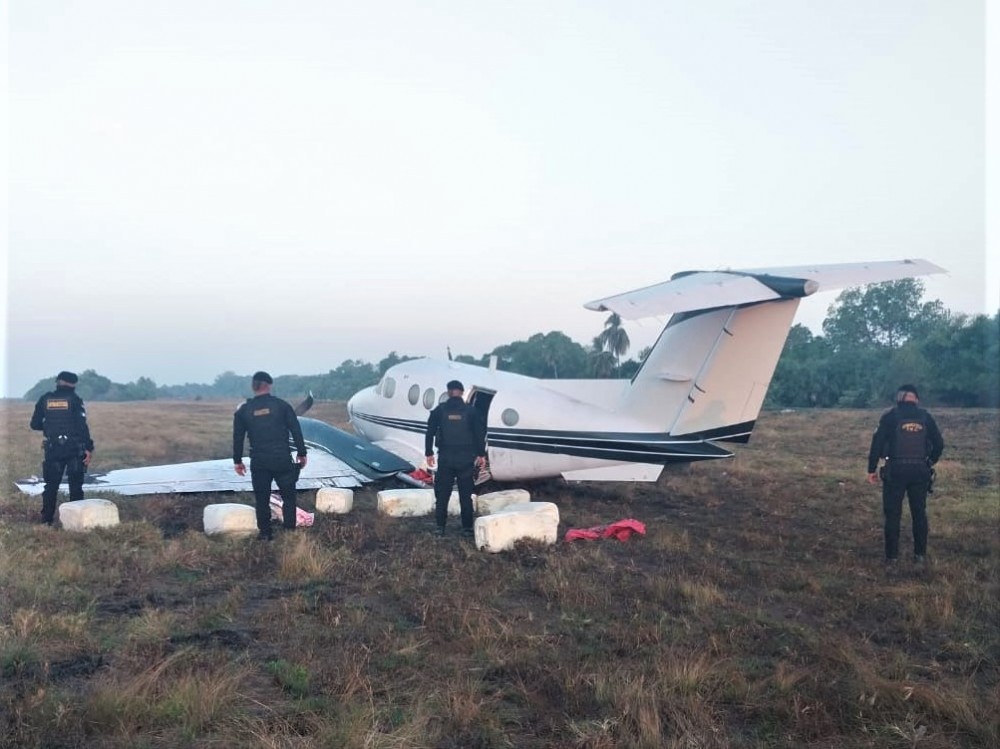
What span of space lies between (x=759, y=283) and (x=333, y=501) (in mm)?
6364

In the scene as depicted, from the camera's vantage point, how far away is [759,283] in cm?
861

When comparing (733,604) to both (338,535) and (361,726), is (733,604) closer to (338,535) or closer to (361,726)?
(361,726)

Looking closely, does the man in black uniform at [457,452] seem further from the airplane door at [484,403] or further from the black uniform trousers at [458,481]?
the airplane door at [484,403]

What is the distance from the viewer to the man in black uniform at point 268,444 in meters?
8.78

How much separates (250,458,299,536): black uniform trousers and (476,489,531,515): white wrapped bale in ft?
8.41

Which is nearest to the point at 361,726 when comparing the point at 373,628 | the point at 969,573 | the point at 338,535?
the point at 373,628

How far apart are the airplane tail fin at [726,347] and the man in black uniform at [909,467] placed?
166 centimetres

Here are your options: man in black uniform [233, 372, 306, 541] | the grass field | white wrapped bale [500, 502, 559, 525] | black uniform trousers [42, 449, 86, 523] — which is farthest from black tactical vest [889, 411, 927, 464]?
black uniform trousers [42, 449, 86, 523]

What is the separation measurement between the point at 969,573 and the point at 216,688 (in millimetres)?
7048

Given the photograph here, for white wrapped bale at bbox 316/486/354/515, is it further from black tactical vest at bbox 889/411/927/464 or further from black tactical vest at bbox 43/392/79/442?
black tactical vest at bbox 889/411/927/464

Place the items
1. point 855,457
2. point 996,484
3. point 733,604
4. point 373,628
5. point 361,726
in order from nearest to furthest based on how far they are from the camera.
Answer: point 361,726, point 373,628, point 733,604, point 996,484, point 855,457

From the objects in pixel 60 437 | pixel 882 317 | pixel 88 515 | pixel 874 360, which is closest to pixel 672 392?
pixel 88 515

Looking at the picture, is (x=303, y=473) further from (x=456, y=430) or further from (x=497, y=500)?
(x=456, y=430)

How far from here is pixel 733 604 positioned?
20.5 ft
